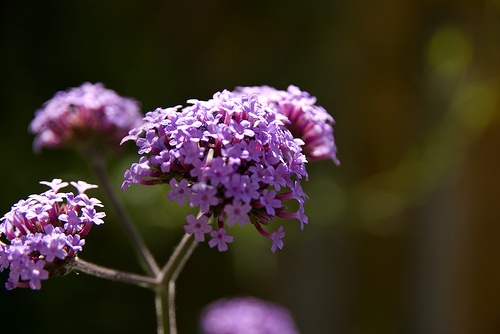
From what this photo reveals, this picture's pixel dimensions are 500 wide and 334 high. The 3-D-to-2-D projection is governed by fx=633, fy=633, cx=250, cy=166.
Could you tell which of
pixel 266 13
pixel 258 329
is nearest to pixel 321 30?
pixel 266 13

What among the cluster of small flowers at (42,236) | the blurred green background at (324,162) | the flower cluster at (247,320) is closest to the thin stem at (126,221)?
the cluster of small flowers at (42,236)

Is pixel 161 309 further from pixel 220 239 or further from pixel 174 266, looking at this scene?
pixel 220 239

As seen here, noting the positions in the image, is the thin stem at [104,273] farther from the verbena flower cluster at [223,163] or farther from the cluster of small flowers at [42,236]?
the verbena flower cluster at [223,163]

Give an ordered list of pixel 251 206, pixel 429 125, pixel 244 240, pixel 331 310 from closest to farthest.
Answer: pixel 251 206, pixel 244 240, pixel 429 125, pixel 331 310

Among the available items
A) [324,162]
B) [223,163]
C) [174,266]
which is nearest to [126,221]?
[174,266]

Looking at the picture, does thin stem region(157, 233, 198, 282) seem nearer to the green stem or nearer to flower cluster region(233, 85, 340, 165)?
the green stem

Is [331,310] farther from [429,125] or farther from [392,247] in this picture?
[429,125]
